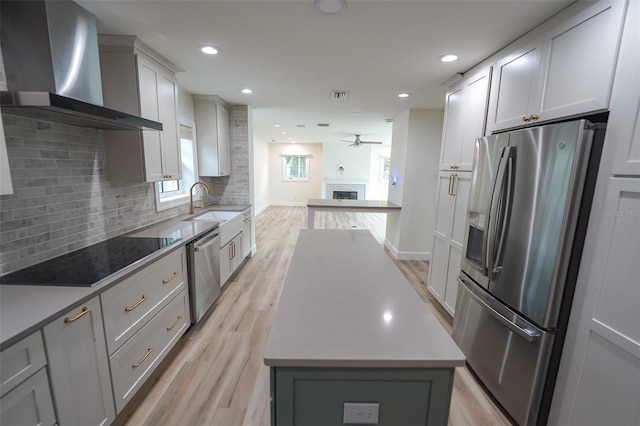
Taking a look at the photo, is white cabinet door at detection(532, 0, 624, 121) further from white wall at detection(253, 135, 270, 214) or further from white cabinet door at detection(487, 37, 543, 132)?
white wall at detection(253, 135, 270, 214)

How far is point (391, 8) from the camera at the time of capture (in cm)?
151

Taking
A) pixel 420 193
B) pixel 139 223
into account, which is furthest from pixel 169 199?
pixel 420 193

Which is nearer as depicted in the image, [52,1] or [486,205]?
[52,1]

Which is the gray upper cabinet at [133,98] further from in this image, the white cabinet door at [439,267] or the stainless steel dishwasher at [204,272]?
the white cabinet door at [439,267]

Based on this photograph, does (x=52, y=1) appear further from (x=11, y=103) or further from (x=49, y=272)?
(x=49, y=272)

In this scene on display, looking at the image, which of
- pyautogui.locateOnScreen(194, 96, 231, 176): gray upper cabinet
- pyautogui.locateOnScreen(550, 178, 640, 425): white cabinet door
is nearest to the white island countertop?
pyautogui.locateOnScreen(550, 178, 640, 425): white cabinet door

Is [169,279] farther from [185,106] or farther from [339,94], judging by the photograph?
[339,94]

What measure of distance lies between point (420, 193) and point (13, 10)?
4537mm

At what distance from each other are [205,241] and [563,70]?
2.93 meters

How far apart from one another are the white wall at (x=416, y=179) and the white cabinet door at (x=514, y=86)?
2.18 meters

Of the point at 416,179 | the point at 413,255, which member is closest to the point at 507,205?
the point at 416,179

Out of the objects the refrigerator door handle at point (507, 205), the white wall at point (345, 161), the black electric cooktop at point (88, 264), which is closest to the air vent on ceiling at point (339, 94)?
the refrigerator door handle at point (507, 205)

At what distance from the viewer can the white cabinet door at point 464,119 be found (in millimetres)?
2182

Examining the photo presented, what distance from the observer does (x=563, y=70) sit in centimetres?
144
